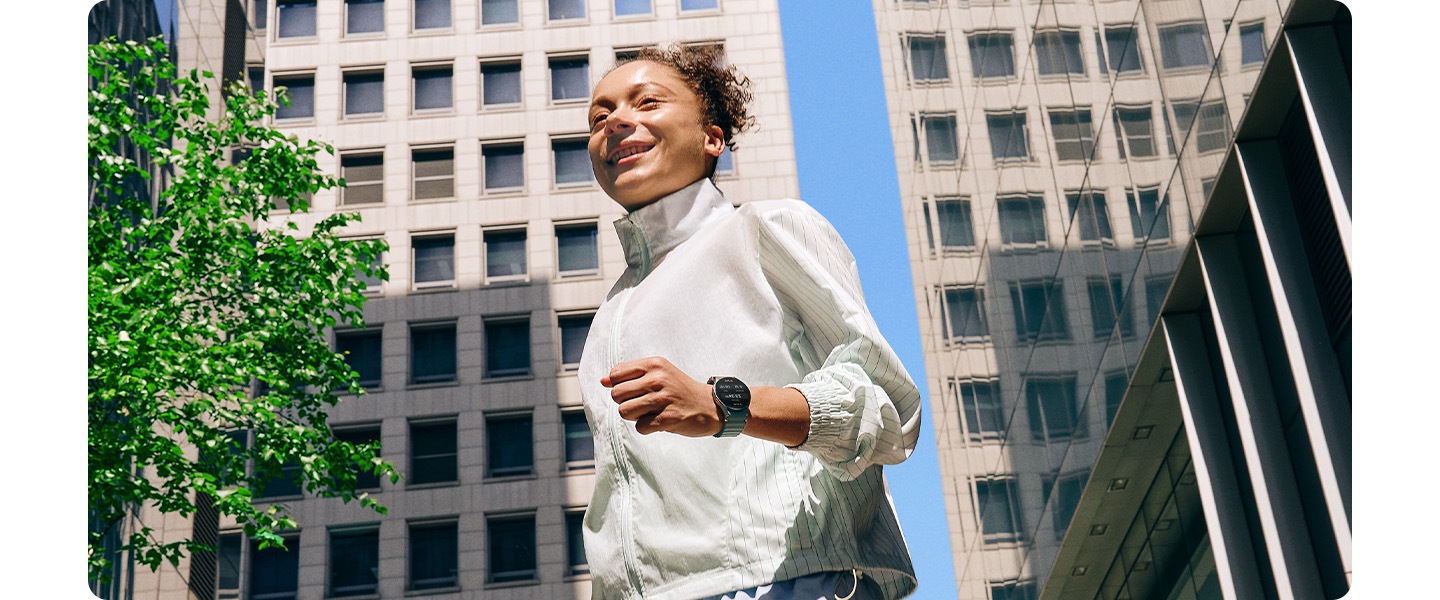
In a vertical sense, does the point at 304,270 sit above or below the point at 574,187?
below

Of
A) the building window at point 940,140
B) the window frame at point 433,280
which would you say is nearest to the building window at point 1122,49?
the building window at point 940,140

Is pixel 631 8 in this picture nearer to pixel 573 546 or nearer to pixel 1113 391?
pixel 573 546

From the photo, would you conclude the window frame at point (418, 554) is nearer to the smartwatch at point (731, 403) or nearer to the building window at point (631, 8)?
the building window at point (631, 8)

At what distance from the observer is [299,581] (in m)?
40.6

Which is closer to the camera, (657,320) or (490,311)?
(657,320)

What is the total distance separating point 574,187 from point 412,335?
6.37 metres

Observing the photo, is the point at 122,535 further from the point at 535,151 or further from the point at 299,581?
the point at 535,151

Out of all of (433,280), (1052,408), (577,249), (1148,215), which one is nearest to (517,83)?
(577,249)

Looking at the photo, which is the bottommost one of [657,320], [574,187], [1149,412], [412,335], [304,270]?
[657,320]

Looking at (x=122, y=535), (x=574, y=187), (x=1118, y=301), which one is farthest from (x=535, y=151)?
(x=1118, y=301)

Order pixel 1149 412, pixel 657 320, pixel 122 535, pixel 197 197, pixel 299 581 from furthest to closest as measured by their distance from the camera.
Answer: pixel 299 581, pixel 122 535, pixel 197 197, pixel 1149 412, pixel 657 320

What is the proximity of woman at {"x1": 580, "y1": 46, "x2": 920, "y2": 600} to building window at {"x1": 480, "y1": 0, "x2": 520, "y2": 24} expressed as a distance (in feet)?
147

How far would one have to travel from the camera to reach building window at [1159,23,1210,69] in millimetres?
10633

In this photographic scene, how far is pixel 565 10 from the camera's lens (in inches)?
1845
